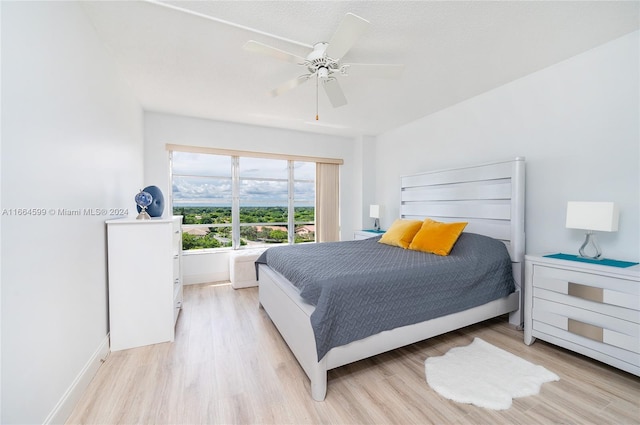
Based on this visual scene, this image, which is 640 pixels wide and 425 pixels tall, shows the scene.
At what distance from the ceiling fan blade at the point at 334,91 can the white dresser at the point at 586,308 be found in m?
2.34

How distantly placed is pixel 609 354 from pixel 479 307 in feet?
2.76

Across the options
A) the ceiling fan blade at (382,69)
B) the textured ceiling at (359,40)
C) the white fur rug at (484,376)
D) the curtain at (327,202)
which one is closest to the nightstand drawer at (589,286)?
the white fur rug at (484,376)

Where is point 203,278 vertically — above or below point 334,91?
below

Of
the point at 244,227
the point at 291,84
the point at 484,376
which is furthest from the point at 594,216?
the point at 244,227

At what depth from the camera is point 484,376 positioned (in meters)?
1.88

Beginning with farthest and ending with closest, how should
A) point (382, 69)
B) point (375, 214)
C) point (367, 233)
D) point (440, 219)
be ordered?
point (375, 214) → point (367, 233) → point (440, 219) → point (382, 69)

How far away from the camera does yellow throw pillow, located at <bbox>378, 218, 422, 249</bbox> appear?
3295mm

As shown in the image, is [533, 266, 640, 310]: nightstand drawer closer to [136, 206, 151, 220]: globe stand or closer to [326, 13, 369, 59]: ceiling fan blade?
[326, 13, 369, 59]: ceiling fan blade

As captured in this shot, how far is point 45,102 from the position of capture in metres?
1.44

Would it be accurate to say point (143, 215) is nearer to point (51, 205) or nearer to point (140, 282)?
point (140, 282)

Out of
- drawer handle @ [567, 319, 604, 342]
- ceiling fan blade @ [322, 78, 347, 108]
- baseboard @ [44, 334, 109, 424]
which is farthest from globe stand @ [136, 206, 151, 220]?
drawer handle @ [567, 319, 604, 342]

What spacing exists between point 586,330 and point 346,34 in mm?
2859

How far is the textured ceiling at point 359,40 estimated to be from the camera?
73.4 inches

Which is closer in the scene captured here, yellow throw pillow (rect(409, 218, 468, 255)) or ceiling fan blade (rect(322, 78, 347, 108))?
ceiling fan blade (rect(322, 78, 347, 108))
